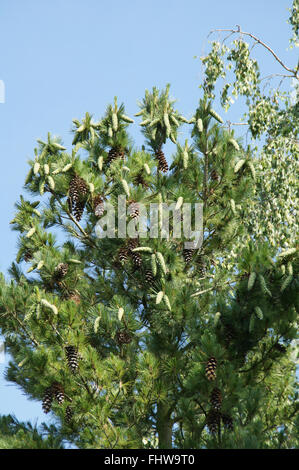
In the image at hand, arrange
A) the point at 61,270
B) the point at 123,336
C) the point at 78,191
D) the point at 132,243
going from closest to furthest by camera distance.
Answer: the point at 123,336 → the point at 132,243 → the point at 61,270 → the point at 78,191

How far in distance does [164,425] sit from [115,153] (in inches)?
103

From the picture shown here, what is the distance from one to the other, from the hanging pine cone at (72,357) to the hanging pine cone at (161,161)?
2.13 meters

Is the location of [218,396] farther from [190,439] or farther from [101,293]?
[101,293]

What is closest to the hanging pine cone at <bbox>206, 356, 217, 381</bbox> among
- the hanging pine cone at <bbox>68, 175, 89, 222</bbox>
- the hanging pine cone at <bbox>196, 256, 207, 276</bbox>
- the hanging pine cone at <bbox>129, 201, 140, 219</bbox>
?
the hanging pine cone at <bbox>129, 201, 140, 219</bbox>

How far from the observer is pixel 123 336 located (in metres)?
6.12

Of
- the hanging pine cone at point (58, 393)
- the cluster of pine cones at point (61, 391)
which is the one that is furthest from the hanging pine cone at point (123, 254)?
the hanging pine cone at point (58, 393)

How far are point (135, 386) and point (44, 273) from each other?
1350mm

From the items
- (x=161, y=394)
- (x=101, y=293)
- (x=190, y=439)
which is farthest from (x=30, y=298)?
(x=190, y=439)

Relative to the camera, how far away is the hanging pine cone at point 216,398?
17.5ft

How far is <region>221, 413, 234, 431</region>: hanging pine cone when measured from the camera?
17.9 ft

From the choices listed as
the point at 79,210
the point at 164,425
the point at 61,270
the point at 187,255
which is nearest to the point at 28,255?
the point at 61,270

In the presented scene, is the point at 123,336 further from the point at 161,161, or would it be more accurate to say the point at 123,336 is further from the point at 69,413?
the point at 161,161

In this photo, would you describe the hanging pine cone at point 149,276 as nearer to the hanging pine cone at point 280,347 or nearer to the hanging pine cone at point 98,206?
the hanging pine cone at point 98,206

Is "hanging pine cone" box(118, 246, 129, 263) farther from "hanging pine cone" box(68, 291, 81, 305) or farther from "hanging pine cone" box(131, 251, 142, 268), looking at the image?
"hanging pine cone" box(68, 291, 81, 305)
